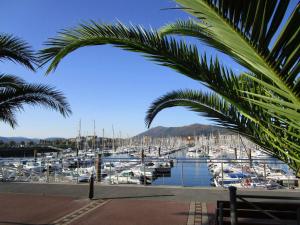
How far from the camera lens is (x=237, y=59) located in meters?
3.36

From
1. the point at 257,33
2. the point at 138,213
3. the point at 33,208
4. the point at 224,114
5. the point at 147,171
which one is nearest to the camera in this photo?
the point at 257,33

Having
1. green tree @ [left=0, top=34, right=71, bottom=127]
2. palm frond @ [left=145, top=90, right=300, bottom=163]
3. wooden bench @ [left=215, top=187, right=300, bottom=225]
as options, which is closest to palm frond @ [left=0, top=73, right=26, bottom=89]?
green tree @ [left=0, top=34, right=71, bottom=127]

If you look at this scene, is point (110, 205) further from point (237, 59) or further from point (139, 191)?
point (237, 59)

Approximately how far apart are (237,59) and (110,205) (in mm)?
9468

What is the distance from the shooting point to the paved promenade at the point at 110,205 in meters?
9.91

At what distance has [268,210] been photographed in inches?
265

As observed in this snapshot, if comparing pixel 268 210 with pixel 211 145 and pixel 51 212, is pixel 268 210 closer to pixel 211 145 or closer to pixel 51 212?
pixel 51 212

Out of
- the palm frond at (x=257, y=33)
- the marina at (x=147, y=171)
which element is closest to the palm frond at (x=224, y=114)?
the marina at (x=147, y=171)

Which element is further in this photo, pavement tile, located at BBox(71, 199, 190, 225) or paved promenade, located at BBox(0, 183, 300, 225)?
paved promenade, located at BBox(0, 183, 300, 225)

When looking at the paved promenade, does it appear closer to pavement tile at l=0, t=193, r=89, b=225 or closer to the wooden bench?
pavement tile at l=0, t=193, r=89, b=225

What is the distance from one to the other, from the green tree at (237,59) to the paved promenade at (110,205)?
3.55m

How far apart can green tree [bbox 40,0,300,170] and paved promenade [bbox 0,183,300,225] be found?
3545mm

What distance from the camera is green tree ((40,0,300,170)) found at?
258 centimetres

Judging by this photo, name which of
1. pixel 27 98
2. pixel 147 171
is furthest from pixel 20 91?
pixel 147 171
